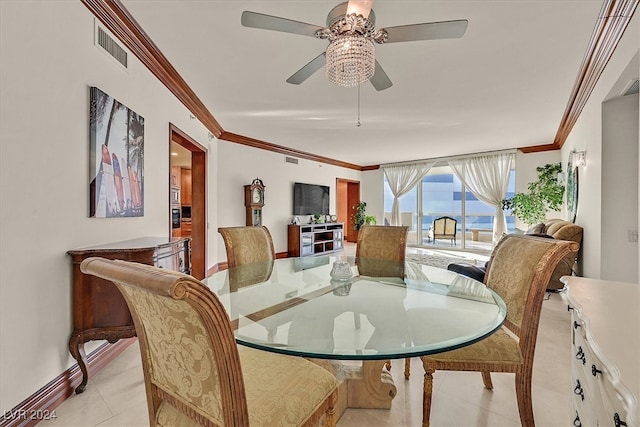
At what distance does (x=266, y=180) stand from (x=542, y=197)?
5300mm

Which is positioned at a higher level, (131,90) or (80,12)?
(80,12)

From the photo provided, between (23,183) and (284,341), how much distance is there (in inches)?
60.7

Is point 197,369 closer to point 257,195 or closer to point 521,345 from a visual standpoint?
point 521,345

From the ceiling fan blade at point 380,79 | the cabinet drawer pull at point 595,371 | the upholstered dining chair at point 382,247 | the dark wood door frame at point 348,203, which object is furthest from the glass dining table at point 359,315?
the dark wood door frame at point 348,203

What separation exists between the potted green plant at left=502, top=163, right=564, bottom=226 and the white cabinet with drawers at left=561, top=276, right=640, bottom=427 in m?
5.17

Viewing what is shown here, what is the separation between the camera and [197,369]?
0.83m

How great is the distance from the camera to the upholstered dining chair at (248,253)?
2.25m

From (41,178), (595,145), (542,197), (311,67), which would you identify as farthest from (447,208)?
(41,178)

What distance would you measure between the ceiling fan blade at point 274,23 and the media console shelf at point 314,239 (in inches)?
192

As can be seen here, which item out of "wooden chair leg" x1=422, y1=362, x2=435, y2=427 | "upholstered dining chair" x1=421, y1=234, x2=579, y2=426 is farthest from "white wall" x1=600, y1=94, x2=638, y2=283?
"wooden chair leg" x1=422, y1=362, x2=435, y2=427

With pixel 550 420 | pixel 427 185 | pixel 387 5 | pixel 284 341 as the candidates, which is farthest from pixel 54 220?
pixel 427 185

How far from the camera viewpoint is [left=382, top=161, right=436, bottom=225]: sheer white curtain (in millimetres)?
8000

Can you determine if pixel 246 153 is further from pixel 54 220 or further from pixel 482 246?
pixel 482 246

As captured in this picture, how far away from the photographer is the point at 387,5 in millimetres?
2006
